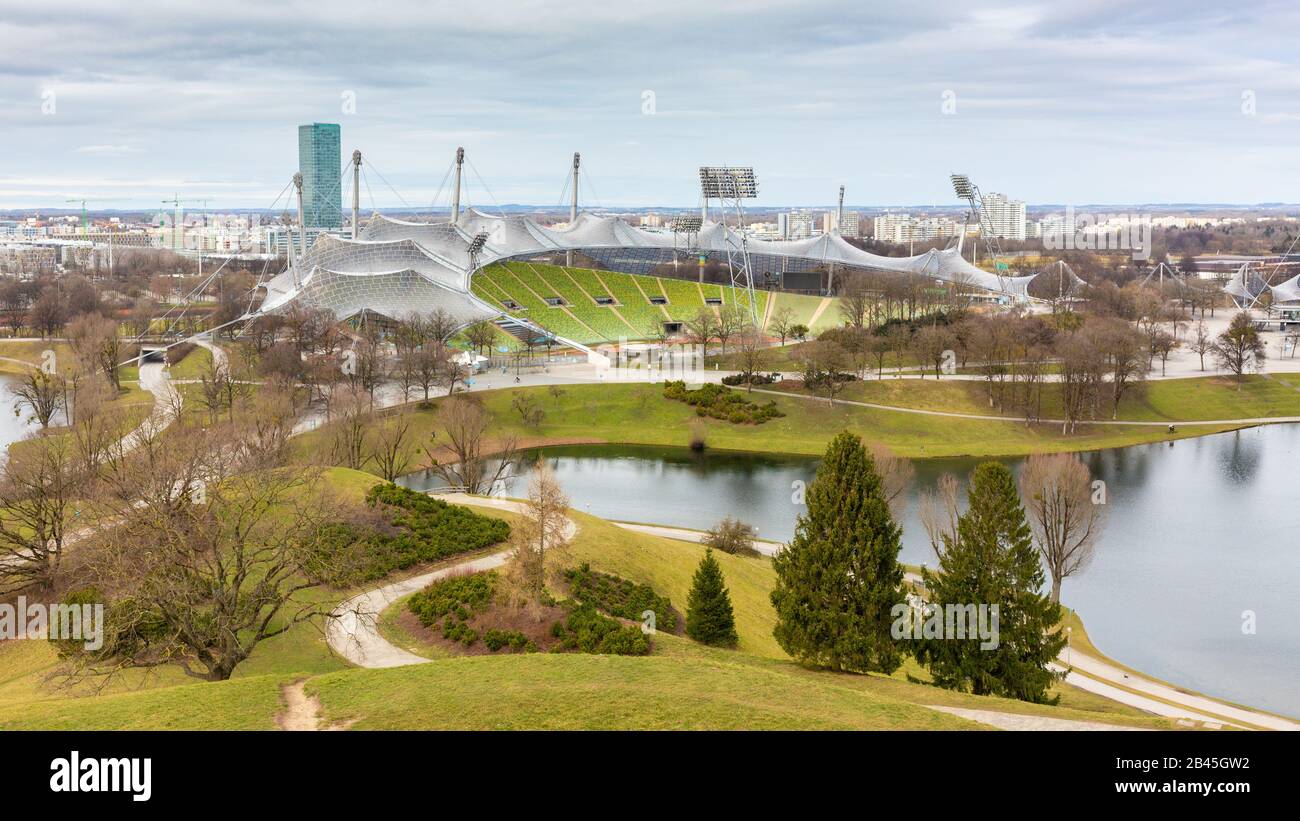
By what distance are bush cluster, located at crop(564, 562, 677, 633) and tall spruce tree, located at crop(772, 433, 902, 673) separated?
390cm

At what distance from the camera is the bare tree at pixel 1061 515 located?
3316 centimetres

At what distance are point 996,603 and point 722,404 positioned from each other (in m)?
40.6

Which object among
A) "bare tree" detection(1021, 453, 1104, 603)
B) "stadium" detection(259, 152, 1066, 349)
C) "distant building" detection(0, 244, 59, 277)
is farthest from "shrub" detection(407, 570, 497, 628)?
"distant building" detection(0, 244, 59, 277)

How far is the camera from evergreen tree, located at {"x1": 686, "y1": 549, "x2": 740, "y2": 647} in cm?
2431

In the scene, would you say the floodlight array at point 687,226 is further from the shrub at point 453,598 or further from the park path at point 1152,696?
the shrub at point 453,598

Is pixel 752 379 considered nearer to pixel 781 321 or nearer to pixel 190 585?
pixel 781 321

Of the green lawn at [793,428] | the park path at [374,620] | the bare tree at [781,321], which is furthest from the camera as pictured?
the bare tree at [781,321]

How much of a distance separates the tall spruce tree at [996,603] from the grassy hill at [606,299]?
65.8 metres

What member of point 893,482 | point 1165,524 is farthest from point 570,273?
point 1165,524

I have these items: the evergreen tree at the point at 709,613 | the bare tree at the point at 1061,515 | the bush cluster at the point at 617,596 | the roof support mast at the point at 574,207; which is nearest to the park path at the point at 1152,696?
the bare tree at the point at 1061,515

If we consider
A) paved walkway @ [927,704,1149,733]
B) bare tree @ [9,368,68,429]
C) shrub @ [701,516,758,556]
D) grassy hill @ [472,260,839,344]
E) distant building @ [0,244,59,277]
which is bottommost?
shrub @ [701,516,758,556]

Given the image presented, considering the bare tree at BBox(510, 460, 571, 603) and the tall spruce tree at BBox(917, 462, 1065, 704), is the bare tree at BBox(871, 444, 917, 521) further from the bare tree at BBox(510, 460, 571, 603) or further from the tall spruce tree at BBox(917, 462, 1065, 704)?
the bare tree at BBox(510, 460, 571, 603)
